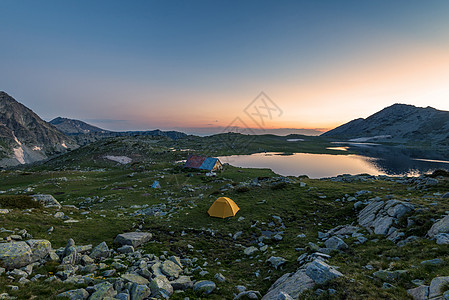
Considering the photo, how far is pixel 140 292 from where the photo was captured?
27.3 feet

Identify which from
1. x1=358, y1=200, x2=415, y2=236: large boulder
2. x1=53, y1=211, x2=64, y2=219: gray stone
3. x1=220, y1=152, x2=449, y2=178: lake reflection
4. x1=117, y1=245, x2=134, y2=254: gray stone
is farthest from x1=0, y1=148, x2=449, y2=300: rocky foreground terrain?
x1=220, y1=152, x2=449, y2=178: lake reflection

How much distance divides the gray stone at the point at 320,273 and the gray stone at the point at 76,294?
9873 millimetres

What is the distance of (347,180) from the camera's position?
40.5 meters

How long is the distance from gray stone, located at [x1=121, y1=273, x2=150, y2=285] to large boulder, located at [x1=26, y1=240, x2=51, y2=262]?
199 inches

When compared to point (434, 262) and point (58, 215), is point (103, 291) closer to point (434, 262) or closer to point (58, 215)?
point (58, 215)

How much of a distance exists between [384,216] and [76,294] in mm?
21219

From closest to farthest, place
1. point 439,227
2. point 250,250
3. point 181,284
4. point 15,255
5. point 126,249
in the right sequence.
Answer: point 15,255
point 181,284
point 439,227
point 126,249
point 250,250

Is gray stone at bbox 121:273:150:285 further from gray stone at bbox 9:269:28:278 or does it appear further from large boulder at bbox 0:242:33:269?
large boulder at bbox 0:242:33:269

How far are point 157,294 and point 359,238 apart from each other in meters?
14.3

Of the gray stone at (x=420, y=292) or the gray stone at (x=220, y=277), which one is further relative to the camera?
the gray stone at (x=220, y=277)

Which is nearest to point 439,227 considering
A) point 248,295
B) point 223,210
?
point 248,295

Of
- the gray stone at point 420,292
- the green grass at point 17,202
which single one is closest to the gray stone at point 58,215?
the green grass at point 17,202

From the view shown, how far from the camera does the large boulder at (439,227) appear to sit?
449 inches

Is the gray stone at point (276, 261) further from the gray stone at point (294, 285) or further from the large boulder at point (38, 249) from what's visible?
the large boulder at point (38, 249)
